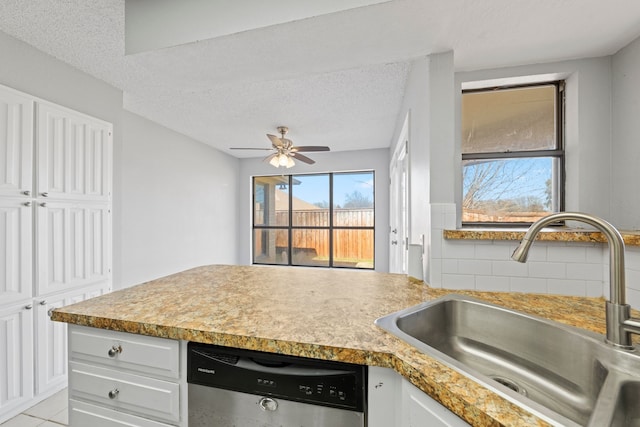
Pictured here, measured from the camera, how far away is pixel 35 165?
1.88 metres

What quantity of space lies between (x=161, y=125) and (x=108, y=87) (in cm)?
118

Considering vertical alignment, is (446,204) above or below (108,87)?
below

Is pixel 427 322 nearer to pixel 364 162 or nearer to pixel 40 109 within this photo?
pixel 40 109

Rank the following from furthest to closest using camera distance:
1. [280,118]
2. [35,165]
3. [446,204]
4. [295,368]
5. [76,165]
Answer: [280,118] < [76,165] < [35,165] < [446,204] < [295,368]

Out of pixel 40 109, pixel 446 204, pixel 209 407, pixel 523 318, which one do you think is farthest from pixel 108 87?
pixel 523 318

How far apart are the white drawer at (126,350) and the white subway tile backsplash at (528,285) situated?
1.46 metres

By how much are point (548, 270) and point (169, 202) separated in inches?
156

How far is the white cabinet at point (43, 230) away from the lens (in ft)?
5.70

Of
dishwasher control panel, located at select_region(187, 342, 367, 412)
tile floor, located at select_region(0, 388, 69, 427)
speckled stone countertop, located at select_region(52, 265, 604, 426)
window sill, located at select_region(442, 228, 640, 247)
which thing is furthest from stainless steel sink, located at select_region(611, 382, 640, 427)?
tile floor, located at select_region(0, 388, 69, 427)

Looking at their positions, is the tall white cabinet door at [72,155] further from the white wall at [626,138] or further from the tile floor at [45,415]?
the white wall at [626,138]

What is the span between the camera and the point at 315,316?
972mm

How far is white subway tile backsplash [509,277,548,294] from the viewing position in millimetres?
1286

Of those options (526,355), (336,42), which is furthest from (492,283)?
(336,42)

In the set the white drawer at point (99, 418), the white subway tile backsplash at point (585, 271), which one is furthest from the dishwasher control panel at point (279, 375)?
the white subway tile backsplash at point (585, 271)
